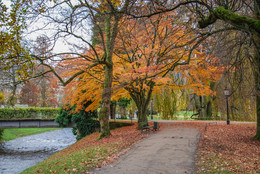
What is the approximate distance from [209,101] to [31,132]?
93.2 feet

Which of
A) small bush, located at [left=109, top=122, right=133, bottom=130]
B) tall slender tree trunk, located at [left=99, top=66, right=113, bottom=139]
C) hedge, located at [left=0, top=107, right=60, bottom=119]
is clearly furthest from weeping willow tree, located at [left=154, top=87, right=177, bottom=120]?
hedge, located at [left=0, top=107, right=60, bottom=119]

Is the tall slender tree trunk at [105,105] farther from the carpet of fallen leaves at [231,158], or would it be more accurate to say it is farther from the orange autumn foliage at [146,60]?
the carpet of fallen leaves at [231,158]

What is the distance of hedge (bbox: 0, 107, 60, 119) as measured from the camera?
26375mm

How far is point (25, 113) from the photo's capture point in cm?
2688

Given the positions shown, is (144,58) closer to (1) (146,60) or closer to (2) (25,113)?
(1) (146,60)

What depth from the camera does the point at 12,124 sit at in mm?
25234

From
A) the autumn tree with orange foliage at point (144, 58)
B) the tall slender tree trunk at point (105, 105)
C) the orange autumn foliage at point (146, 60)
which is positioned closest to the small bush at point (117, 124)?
the autumn tree with orange foliage at point (144, 58)

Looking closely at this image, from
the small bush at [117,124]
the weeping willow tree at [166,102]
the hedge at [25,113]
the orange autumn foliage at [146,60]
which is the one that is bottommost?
the small bush at [117,124]

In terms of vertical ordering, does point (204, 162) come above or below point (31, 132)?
above

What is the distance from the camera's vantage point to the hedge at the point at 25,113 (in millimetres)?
26375

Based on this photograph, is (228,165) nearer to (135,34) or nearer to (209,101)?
(135,34)

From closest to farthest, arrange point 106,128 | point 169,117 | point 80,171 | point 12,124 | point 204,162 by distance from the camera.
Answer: point 80,171 → point 204,162 → point 106,128 → point 12,124 → point 169,117

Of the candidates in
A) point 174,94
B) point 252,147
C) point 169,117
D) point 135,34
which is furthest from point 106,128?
point 169,117

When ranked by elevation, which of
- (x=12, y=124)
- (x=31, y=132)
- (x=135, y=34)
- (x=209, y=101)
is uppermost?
(x=135, y=34)
